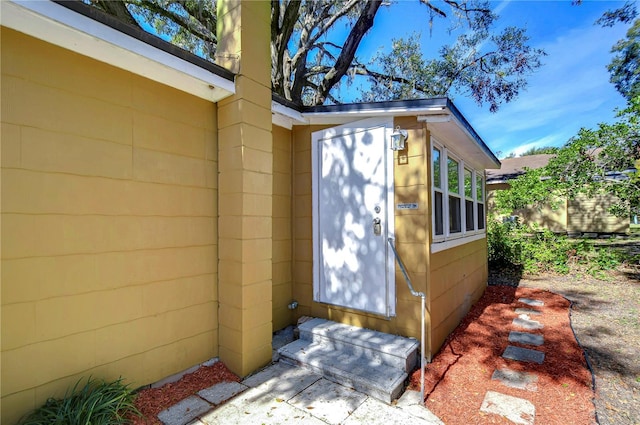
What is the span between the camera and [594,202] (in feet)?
46.6

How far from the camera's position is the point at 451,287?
13.1 ft

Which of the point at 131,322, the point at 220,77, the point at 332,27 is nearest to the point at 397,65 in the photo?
the point at 332,27

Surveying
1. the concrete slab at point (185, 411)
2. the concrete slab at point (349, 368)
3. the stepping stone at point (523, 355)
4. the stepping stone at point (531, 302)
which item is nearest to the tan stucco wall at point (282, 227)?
the concrete slab at point (349, 368)

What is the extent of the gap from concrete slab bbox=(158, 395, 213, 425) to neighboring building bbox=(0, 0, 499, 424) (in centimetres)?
38

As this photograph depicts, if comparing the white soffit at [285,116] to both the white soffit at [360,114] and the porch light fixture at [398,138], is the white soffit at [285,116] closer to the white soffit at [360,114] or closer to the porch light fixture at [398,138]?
the white soffit at [360,114]

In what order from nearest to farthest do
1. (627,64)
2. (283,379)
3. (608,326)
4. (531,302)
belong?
(283,379) < (608,326) < (531,302) < (627,64)

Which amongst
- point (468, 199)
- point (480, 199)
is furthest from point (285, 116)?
point (480, 199)

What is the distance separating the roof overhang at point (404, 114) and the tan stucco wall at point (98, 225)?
111cm

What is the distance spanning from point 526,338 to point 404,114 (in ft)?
10.9

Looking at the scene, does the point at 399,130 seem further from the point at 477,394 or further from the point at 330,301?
the point at 477,394

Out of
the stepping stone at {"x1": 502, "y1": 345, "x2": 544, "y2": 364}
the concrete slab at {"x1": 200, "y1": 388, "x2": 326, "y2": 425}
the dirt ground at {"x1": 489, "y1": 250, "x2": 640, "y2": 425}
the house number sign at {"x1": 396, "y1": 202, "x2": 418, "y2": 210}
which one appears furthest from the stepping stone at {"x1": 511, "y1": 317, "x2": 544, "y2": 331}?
the concrete slab at {"x1": 200, "y1": 388, "x2": 326, "y2": 425}

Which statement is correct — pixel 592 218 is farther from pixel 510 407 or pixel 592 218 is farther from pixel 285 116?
pixel 285 116

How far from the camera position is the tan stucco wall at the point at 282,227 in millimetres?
3895

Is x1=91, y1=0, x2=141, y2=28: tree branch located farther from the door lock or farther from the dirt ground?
the dirt ground
